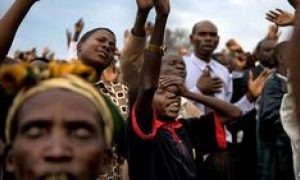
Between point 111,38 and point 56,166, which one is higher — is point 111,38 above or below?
above

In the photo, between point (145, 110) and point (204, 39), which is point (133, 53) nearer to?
point (145, 110)

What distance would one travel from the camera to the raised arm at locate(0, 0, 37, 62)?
338 cm

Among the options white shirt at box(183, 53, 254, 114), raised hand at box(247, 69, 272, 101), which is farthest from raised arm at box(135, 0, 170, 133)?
raised hand at box(247, 69, 272, 101)

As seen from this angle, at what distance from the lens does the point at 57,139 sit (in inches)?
86.2

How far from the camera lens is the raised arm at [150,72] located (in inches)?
158

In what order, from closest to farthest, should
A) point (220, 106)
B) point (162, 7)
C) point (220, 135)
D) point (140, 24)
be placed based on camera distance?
1. point (162, 7)
2. point (140, 24)
3. point (220, 135)
4. point (220, 106)

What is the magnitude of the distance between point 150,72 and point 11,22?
98cm

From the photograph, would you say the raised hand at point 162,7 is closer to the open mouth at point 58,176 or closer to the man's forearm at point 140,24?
the man's forearm at point 140,24

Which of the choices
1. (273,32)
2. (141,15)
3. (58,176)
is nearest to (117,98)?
(141,15)

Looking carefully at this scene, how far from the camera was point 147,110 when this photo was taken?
4.02m

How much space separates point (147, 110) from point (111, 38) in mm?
1238

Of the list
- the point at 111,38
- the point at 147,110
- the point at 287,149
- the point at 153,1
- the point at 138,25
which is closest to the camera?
the point at 147,110

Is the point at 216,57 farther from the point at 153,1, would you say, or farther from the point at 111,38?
the point at 153,1

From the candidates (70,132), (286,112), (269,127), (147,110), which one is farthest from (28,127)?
(269,127)
